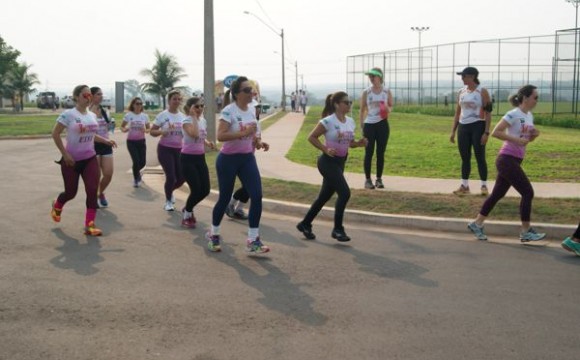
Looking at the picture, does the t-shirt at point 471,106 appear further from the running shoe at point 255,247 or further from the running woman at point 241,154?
the running shoe at point 255,247

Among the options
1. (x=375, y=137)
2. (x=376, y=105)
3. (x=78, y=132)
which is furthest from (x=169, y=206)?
(x=376, y=105)

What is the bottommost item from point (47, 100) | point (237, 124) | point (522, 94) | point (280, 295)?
point (280, 295)

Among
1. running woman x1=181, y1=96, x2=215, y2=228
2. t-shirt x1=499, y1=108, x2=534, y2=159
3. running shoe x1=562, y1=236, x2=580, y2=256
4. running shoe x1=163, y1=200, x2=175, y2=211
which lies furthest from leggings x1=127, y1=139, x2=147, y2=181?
running shoe x1=562, y1=236, x2=580, y2=256

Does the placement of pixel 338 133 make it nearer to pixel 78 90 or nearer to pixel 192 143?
pixel 192 143

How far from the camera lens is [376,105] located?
10.8 metres

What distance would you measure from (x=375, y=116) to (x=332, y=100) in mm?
3035

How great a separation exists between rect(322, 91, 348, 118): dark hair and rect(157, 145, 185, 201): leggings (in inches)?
117

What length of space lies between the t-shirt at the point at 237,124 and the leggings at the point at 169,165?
290cm

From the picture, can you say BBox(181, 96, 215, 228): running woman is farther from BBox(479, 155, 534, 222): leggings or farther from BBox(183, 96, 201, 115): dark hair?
BBox(479, 155, 534, 222): leggings

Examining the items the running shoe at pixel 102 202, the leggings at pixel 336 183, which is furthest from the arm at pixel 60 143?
the leggings at pixel 336 183

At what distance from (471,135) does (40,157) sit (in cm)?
1268

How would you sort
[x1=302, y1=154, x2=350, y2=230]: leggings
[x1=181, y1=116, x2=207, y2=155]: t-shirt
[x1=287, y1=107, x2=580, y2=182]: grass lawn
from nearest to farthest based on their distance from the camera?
[x1=302, y1=154, x2=350, y2=230]: leggings → [x1=181, y1=116, x2=207, y2=155]: t-shirt → [x1=287, y1=107, x2=580, y2=182]: grass lawn

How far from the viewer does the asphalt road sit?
4.61 m

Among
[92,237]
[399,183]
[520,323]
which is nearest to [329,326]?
[520,323]
